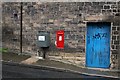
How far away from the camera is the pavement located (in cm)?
1201

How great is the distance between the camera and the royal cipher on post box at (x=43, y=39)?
13680 mm

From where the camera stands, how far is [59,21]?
1366 centimetres

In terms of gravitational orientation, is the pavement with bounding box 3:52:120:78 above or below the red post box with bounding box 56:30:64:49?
below

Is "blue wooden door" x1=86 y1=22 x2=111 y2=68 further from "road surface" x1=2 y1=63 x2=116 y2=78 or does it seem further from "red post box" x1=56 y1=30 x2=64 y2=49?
"road surface" x1=2 y1=63 x2=116 y2=78

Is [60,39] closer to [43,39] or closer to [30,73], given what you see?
[43,39]

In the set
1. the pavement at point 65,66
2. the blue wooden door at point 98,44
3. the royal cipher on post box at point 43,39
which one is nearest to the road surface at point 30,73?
the pavement at point 65,66

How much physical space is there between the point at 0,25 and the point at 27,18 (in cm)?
158

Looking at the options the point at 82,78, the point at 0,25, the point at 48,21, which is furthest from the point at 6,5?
the point at 82,78

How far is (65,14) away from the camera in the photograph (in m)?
13.6

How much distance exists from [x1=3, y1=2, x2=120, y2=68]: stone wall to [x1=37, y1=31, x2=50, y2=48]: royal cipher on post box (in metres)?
0.20

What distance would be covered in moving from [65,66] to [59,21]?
2.15 m

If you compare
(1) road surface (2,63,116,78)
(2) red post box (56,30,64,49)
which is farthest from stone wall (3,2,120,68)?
(1) road surface (2,63,116,78)

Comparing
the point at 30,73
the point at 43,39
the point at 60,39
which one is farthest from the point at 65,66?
the point at 30,73

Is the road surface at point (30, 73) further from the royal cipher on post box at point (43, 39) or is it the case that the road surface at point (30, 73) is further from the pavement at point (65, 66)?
the royal cipher on post box at point (43, 39)
